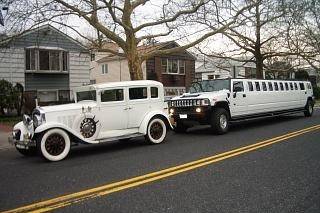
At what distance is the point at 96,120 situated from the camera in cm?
1079

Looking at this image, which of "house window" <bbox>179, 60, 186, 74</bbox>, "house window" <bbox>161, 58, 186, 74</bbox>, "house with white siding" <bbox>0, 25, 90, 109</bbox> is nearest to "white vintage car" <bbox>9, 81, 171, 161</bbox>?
"house with white siding" <bbox>0, 25, 90, 109</bbox>

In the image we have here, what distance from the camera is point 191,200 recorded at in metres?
6.04

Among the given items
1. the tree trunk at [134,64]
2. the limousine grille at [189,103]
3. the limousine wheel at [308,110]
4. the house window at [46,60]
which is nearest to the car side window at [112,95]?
the limousine grille at [189,103]

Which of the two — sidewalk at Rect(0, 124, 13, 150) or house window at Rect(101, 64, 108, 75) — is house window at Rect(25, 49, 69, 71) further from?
house window at Rect(101, 64, 108, 75)

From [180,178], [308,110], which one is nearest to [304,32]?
[308,110]

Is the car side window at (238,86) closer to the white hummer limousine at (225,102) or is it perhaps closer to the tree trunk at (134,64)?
the white hummer limousine at (225,102)

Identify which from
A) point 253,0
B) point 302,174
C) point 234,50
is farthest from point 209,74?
point 302,174

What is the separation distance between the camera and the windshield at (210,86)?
1515cm

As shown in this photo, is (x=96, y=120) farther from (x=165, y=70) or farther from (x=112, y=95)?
(x=165, y=70)

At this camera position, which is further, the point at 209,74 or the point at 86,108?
the point at 209,74

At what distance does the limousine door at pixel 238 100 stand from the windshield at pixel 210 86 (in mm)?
307

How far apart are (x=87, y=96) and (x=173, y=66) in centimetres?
3278

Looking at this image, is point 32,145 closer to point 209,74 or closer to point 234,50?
point 234,50

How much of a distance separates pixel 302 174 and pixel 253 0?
1650 centimetres
